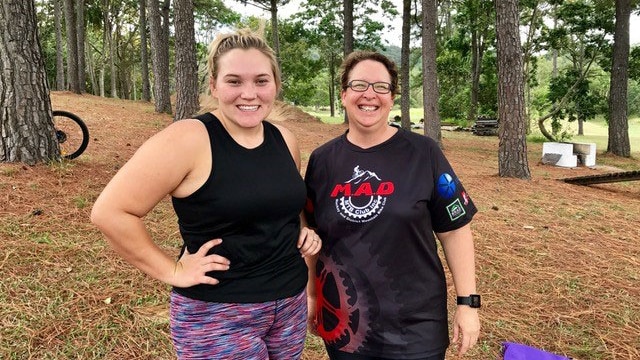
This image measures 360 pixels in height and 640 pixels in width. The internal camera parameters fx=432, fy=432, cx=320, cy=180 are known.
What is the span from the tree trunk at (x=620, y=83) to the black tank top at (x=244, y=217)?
19.2 metres

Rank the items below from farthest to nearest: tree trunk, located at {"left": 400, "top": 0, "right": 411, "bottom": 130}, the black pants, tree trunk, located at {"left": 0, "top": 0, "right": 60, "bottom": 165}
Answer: tree trunk, located at {"left": 400, "top": 0, "right": 411, "bottom": 130}
tree trunk, located at {"left": 0, "top": 0, "right": 60, "bottom": 165}
the black pants

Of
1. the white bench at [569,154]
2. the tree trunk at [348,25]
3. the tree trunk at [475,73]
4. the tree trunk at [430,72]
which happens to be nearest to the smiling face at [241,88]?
the tree trunk at [430,72]

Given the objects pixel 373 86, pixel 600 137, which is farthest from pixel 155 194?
pixel 600 137

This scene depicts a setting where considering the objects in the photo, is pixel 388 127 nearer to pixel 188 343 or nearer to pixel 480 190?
pixel 188 343

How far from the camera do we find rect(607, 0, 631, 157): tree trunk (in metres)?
16.3

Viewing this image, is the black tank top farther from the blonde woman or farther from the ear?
the ear

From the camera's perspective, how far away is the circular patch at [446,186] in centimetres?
196

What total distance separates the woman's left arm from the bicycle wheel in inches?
236

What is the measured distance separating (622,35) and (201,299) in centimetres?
1971

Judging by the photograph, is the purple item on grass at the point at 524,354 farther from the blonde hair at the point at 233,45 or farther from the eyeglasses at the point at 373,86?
the blonde hair at the point at 233,45

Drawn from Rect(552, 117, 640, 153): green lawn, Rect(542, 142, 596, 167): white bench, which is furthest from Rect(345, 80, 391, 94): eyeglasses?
Rect(552, 117, 640, 153): green lawn

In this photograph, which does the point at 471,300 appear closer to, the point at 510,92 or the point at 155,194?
the point at 155,194

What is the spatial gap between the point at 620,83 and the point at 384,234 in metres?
19.0

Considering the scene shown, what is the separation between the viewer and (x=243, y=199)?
171 centimetres
